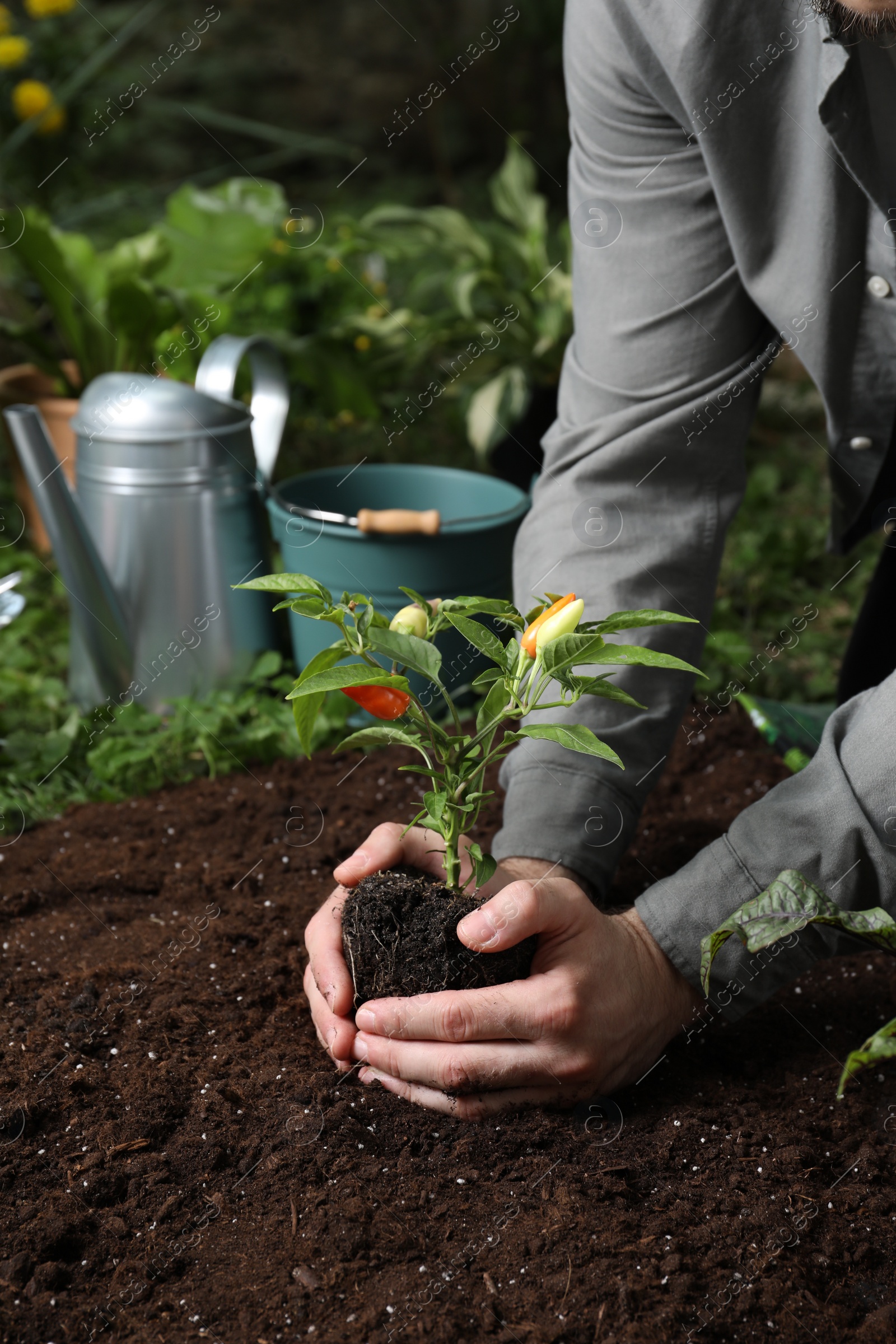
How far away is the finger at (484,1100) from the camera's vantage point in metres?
0.91

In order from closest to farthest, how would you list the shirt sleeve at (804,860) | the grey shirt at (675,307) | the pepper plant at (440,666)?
the pepper plant at (440,666), the shirt sleeve at (804,860), the grey shirt at (675,307)

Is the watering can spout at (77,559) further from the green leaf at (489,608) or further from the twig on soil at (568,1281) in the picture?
the twig on soil at (568,1281)

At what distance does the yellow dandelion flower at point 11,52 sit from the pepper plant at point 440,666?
109 inches

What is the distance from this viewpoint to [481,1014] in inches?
34.0

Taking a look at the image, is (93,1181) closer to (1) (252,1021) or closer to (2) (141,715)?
(1) (252,1021)

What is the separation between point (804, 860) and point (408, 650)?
407 millimetres

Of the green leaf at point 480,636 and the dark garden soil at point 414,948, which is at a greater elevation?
the green leaf at point 480,636

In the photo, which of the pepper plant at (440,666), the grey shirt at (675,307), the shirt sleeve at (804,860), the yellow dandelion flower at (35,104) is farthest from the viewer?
the yellow dandelion flower at (35,104)

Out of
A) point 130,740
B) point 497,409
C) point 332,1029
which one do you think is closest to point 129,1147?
point 332,1029

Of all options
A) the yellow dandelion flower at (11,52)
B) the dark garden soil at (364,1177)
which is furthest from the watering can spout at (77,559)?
the yellow dandelion flower at (11,52)

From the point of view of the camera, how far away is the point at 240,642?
1778mm

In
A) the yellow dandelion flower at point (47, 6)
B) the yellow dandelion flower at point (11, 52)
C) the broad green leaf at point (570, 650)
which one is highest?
the yellow dandelion flower at point (47, 6)

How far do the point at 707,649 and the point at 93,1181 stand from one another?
1405 millimetres

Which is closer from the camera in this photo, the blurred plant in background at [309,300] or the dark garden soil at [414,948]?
the dark garden soil at [414,948]
